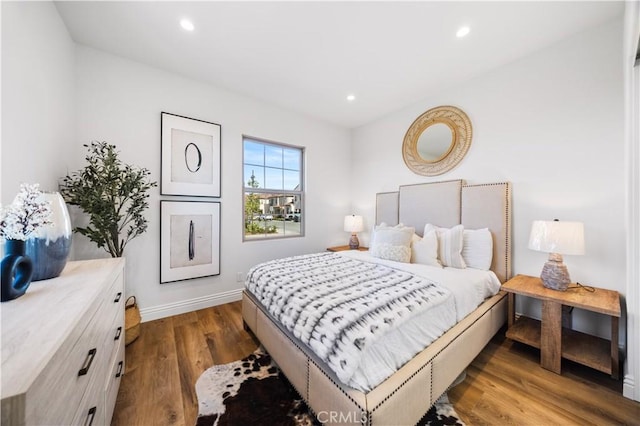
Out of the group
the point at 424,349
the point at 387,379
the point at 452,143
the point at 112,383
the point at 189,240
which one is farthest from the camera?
the point at 452,143

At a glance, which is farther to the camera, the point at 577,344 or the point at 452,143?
the point at 452,143

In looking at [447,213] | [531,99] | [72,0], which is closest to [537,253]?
[447,213]

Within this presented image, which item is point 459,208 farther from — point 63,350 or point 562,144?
point 63,350

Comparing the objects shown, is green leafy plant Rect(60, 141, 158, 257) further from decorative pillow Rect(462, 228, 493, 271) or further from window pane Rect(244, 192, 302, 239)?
decorative pillow Rect(462, 228, 493, 271)

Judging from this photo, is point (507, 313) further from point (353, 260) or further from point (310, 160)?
point (310, 160)

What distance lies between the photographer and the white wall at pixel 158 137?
2338mm

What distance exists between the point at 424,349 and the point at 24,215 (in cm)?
218

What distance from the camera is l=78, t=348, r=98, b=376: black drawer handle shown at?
2.73 ft

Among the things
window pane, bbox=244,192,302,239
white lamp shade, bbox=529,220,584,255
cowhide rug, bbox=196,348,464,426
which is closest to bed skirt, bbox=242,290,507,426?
cowhide rug, bbox=196,348,464,426

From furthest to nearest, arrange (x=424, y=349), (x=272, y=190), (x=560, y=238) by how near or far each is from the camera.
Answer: (x=272, y=190) → (x=560, y=238) → (x=424, y=349)

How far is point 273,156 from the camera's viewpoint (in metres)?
3.61

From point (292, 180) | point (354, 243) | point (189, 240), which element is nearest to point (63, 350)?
point (189, 240)

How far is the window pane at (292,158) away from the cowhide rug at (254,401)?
2794 mm
